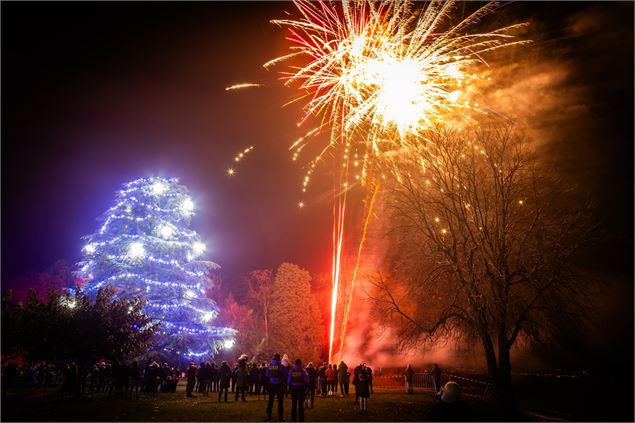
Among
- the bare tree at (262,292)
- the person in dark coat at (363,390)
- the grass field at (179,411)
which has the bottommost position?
the grass field at (179,411)

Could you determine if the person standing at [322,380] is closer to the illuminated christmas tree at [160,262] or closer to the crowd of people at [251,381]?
the crowd of people at [251,381]

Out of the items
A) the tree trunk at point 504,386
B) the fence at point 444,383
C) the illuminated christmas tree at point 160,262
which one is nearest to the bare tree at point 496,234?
the tree trunk at point 504,386

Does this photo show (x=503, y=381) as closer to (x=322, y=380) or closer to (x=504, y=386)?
(x=504, y=386)

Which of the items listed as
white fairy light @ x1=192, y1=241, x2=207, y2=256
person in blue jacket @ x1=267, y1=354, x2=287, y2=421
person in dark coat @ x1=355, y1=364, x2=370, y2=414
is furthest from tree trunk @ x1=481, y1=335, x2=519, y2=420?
white fairy light @ x1=192, y1=241, x2=207, y2=256

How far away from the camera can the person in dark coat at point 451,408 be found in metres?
6.11

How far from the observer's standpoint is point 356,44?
48.4 ft

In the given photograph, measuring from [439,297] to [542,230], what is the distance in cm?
920

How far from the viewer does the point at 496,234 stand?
47.5 feet

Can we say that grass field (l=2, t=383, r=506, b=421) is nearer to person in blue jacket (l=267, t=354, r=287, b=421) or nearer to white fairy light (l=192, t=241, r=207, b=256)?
person in blue jacket (l=267, t=354, r=287, b=421)

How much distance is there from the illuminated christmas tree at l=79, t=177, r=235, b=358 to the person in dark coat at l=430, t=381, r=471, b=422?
20.2 m

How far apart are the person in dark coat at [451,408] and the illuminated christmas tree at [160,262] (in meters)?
20.2

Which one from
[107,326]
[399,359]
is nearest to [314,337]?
[399,359]

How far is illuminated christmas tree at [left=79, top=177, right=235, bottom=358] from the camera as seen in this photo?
23250 millimetres

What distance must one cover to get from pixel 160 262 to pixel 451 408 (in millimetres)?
22240
